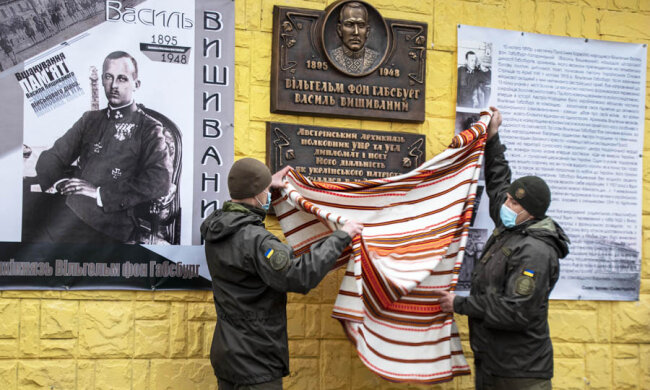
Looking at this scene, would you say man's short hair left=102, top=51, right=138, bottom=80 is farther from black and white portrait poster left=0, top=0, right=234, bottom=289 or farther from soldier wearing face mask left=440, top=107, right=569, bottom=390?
soldier wearing face mask left=440, top=107, right=569, bottom=390

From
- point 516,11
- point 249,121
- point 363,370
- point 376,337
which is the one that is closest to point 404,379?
point 376,337

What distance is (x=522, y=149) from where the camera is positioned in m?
5.82

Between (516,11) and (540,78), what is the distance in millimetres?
548

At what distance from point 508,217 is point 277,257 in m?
1.61

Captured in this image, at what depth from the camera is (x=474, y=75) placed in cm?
577

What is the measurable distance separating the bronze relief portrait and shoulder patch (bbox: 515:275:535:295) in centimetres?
189

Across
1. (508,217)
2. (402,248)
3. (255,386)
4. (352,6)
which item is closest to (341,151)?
(402,248)

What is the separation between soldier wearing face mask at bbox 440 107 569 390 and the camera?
181 inches

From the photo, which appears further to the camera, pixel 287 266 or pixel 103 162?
pixel 103 162

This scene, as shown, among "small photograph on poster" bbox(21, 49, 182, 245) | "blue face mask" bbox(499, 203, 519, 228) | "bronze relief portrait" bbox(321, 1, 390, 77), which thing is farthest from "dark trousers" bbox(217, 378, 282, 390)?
"bronze relief portrait" bbox(321, 1, 390, 77)

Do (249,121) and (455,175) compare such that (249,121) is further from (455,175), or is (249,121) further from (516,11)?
(516,11)

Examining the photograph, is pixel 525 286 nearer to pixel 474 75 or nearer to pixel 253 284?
pixel 253 284

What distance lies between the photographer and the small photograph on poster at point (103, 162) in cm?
486

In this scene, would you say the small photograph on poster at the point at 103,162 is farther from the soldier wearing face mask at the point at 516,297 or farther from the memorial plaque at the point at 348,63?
the soldier wearing face mask at the point at 516,297
